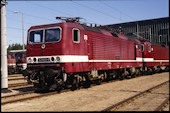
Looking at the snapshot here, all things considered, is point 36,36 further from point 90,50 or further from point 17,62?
point 17,62

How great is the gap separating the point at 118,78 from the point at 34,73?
415 inches

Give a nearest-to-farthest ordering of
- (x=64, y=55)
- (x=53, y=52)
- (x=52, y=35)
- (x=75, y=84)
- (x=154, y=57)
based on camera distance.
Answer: (x=64, y=55), (x=53, y=52), (x=52, y=35), (x=75, y=84), (x=154, y=57)

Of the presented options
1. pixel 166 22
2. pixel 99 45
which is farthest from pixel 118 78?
pixel 166 22

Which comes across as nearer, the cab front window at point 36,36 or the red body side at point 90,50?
the red body side at point 90,50

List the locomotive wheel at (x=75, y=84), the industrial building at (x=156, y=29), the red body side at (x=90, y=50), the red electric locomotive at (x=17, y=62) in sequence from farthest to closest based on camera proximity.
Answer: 1. the industrial building at (x=156, y=29)
2. the red electric locomotive at (x=17, y=62)
3. the locomotive wheel at (x=75, y=84)
4. the red body side at (x=90, y=50)

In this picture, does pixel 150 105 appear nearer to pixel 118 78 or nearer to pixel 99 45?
pixel 99 45

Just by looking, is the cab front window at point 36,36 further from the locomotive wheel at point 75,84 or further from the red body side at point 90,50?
the locomotive wheel at point 75,84

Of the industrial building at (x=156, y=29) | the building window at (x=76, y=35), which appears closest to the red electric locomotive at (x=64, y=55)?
the building window at (x=76, y=35)

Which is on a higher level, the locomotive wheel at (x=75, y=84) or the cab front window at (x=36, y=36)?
the cab front window at (x=36, y=36)

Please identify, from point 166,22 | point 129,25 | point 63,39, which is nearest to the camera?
point 63,39

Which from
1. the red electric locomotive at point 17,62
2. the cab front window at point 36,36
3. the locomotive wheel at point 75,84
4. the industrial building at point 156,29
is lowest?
the locomotive wheel at point 75,84

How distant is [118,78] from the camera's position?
68.5 ft

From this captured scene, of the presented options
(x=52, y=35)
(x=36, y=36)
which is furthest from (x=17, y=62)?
(x=52, y=35)

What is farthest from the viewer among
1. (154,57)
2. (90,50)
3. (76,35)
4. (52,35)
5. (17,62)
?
(17,62)
